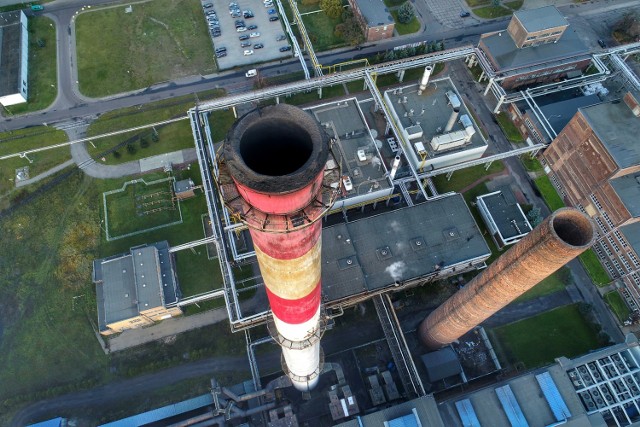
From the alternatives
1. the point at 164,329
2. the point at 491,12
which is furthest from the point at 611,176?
the point at 164,329

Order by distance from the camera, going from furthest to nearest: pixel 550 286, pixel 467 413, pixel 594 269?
pixel 594 269, pixel 550 286, pixel 467 413

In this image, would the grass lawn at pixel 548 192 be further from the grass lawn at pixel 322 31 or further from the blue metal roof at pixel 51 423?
the blue metal roof at pixel 51 423

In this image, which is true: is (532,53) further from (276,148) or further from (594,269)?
(276,148)

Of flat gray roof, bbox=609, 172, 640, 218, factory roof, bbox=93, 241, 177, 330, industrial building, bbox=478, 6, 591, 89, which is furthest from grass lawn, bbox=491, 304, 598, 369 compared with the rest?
factory roof, bbox=93, 241, 177, 330

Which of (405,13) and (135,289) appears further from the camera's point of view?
(405,13)

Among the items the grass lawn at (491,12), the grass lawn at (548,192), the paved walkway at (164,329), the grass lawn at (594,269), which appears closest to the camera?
the paved walkway at (164,329)

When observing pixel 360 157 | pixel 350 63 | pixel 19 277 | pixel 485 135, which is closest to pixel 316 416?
pixel 360 157

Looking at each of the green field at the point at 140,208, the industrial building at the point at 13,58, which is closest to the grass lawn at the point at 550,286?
the green field at the point at 140,208
